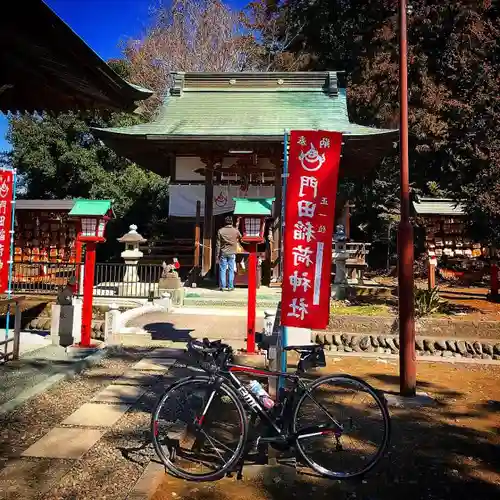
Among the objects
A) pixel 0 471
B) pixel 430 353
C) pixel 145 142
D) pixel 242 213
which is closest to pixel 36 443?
pixel 0 471

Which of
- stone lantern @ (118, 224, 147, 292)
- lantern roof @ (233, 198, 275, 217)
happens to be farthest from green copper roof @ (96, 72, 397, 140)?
lantern roof @ (233, 198, 275, 217)

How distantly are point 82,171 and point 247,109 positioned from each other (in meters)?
9.38

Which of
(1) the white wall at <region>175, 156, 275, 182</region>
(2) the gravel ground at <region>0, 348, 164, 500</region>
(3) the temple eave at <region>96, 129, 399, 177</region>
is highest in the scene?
(3) the temple eave at <region>96, 129, 399, 177</region>

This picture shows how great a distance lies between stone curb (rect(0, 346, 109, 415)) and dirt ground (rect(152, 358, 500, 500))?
219 cm

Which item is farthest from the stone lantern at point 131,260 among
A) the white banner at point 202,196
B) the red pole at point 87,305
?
the red pole at point 87,305

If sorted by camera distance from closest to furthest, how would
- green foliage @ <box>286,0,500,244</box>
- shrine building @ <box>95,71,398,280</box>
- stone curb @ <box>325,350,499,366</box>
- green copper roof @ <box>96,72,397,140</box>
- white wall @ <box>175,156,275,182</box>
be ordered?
stone curb @ <box>325,350,499,366</box> → shrine building @ <box>95,71,398,280</box> → green copper roof @ <box>96,72,397,140</box> → white wall @ <box>175,156,275,182</box> → green foliage @ <box>286,0,500,244</box>

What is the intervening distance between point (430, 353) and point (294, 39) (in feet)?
75.1

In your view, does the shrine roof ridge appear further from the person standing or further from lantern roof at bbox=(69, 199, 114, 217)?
lantern roof at bbox=(69, 199, 114, 217)

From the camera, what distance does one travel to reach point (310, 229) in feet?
14.6

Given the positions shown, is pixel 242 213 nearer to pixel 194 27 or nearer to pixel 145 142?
pixel 145 142

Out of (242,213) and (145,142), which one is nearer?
(242,213)

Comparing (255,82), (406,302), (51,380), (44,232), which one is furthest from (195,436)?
(255,82)

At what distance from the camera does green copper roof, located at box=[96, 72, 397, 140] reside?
1335cm

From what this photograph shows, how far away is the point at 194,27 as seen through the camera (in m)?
27.3
